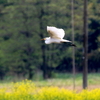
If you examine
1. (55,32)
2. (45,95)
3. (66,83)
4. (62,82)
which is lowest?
(62,82)

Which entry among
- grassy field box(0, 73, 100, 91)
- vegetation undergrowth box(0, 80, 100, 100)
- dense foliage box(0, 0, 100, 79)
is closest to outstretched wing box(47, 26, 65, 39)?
vegetation undergrowth box(0, 80, 100, 100)

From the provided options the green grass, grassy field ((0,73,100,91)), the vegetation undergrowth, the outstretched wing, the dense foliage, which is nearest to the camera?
the outstretched wing

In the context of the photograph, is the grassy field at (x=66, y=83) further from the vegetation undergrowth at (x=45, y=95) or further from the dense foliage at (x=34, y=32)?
the vegetation undergrowth at (x=45, y=95)

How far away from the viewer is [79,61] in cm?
3472

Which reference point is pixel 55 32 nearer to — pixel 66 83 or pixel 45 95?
pixel 45 95

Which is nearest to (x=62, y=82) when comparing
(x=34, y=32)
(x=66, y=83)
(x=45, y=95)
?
(x=66, y=83)

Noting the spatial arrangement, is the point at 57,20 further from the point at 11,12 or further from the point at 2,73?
the point at 2,73

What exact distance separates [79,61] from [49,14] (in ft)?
16.3

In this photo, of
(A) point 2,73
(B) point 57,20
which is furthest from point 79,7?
(A) point 2,73

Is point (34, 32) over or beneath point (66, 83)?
over

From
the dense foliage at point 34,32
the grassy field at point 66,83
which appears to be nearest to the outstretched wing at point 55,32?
the grassy field at point 66,83

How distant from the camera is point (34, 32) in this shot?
31.1 m

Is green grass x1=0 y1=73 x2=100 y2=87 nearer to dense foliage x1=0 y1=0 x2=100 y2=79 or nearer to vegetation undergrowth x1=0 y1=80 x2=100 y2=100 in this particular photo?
dense foliage x1=0 y1=0 x2=100 y2=79

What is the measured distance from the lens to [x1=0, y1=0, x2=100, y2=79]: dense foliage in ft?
99.8
